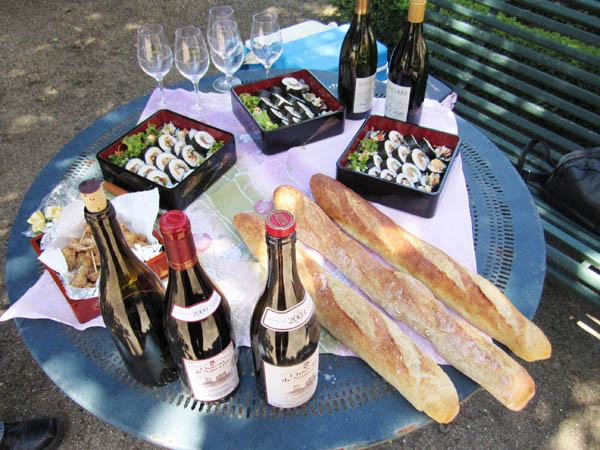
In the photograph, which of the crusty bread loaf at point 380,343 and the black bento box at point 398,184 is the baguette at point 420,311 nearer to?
the crusty bread loaf at point 380,343

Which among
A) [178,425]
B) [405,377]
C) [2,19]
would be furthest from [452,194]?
Answer: [2,19]

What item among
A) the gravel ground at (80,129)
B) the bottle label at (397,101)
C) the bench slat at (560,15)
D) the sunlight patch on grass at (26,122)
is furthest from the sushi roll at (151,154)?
the sunlight patch on grass at (26,122)

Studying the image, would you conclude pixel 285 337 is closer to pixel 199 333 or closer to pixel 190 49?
pixel 199 333

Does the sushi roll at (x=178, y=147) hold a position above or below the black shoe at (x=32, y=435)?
above

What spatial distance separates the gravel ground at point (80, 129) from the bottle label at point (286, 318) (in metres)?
1.46

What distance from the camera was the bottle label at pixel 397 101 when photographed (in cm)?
185

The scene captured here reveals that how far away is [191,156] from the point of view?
179 centimetres

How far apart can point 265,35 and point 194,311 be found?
1.45 metres

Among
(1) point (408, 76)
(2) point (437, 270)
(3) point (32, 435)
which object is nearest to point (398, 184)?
(2) point (437, 270)

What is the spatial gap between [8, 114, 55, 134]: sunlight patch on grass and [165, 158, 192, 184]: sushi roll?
3054mm

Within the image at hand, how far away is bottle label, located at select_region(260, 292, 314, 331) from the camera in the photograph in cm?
103

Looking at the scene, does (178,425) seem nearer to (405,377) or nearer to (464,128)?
(405,377)

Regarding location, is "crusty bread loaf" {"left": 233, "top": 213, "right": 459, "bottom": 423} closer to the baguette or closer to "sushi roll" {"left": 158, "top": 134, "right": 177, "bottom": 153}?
the baguette

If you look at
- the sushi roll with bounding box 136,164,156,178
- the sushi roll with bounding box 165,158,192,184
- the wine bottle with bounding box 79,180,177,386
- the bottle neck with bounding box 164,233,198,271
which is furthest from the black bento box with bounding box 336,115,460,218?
the bottle neck with bounding box 164,233,198,271
